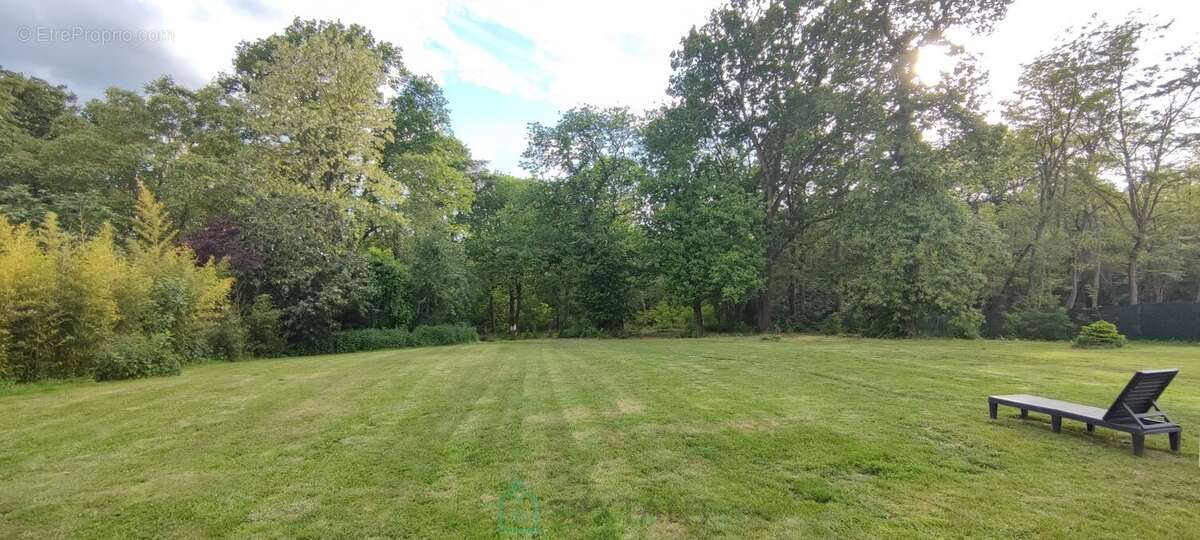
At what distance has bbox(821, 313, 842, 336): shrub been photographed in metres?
23.3

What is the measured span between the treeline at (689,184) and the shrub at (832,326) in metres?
0.18

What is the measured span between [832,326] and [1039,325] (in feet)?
24.2

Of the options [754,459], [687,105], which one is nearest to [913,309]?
[687,105]

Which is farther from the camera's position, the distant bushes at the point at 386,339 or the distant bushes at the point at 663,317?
the distant bushes at the point at 663,317

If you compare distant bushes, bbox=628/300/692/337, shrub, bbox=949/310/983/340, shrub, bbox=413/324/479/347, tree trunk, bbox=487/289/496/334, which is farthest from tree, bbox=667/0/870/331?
tree trunk, bbox=487/289/496/334

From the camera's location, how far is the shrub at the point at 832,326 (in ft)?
76.4

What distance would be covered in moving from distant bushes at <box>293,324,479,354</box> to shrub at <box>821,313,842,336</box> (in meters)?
16.6

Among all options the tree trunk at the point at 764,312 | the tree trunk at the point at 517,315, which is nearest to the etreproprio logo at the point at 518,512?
the tree trunk at the point at 764,312

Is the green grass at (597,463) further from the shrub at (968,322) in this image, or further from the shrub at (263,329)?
the shrub at (968,322)

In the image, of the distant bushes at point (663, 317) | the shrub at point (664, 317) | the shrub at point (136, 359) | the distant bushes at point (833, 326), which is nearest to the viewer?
the shrub at point (136, 359)

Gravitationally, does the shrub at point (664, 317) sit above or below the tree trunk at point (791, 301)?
below

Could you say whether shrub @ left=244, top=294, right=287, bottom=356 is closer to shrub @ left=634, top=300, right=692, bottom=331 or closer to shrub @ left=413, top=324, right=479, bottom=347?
shrub @ left=413, top=324, right=479, bottom=347

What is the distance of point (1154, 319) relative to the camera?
19.4 meters

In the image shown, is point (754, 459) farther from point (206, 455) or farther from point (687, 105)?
point (687, 105)
